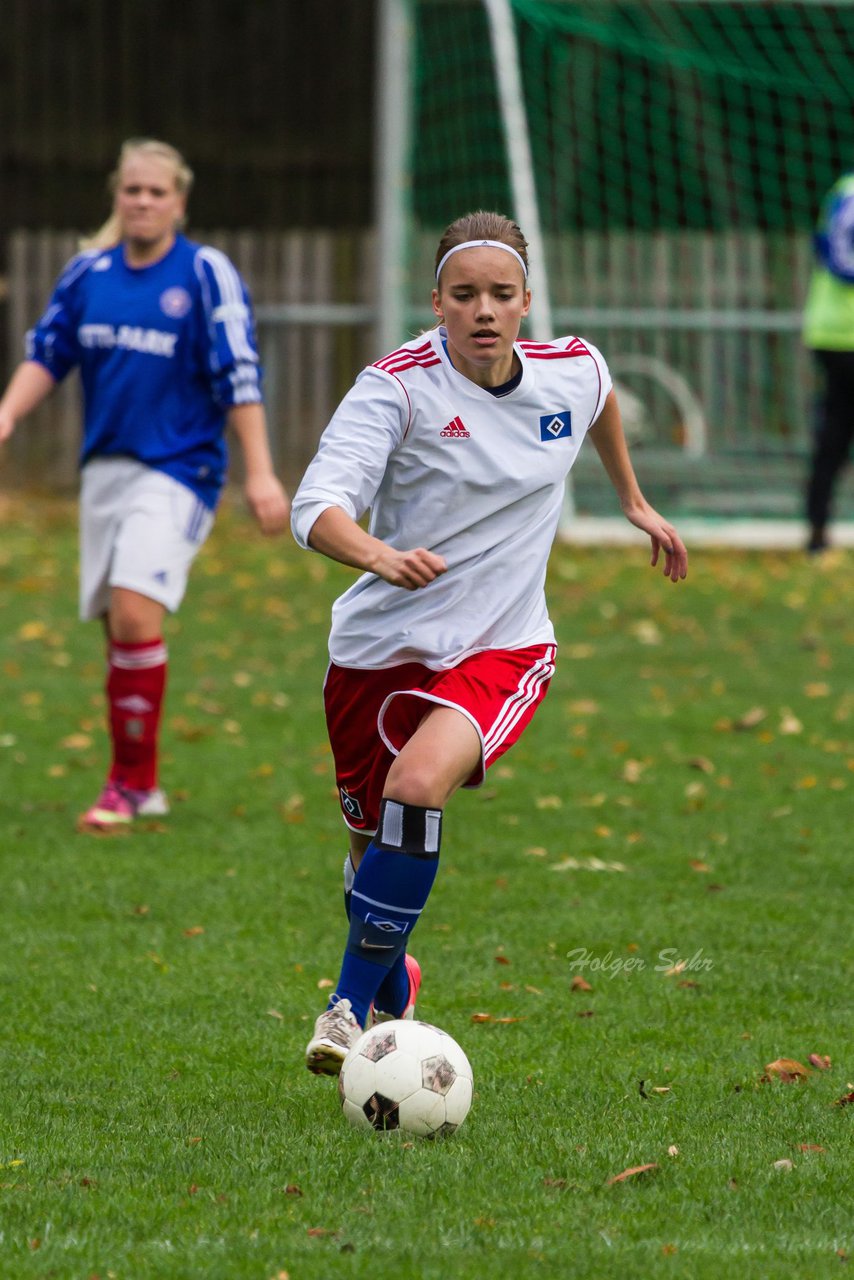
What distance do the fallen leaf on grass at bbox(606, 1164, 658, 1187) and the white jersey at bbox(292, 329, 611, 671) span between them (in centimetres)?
116

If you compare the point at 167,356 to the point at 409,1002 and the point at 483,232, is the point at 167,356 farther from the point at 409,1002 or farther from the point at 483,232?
the point at 409,1002

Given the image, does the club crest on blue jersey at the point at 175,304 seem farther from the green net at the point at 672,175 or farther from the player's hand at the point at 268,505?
the green net at the point at 672,175

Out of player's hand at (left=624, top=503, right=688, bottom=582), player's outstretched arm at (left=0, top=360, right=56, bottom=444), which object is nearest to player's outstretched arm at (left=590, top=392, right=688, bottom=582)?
player's hand at (left=624, top=503, right=688, bottom=582)

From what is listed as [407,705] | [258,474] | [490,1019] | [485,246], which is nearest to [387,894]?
[407,705]

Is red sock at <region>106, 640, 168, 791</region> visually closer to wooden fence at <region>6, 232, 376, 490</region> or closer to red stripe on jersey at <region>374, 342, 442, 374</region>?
red stripe on jersey at <region>374, 342, 442, 374</region>

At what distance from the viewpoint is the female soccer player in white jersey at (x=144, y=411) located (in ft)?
21.8

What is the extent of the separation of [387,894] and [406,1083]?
0.40m

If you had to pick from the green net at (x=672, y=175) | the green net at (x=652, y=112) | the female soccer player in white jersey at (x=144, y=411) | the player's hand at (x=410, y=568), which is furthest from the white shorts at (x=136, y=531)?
the green net at (x=652, y=112)

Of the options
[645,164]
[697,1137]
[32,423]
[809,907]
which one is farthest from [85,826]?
[645,164]

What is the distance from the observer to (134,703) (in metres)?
6.79

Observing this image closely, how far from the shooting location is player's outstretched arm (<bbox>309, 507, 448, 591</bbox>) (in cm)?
371

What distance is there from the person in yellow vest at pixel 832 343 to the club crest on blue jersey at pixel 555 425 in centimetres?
888

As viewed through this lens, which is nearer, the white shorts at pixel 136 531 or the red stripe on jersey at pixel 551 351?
the red stripe on jersey at pixel 551 351

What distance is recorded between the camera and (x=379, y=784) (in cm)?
445
